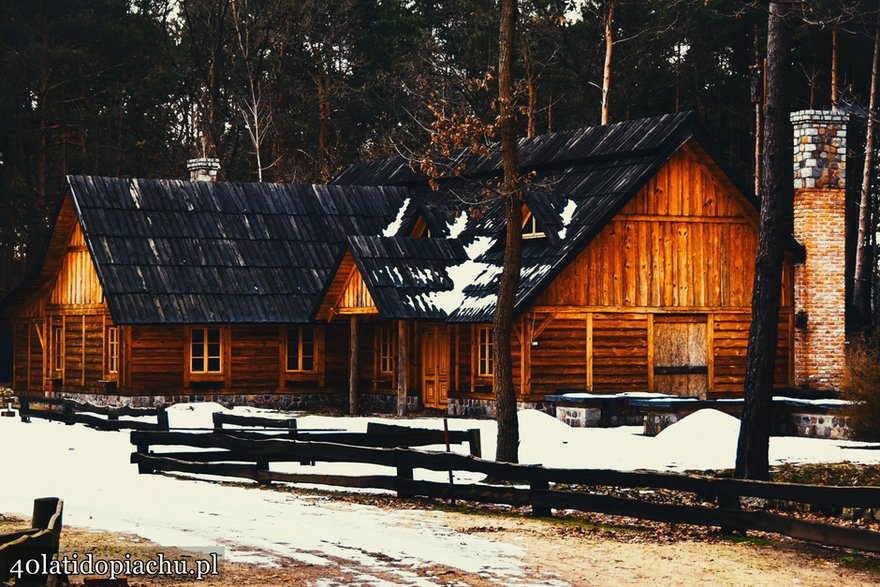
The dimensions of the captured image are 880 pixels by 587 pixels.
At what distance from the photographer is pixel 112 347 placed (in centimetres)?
3822

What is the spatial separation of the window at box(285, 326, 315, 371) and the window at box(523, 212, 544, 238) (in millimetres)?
6946

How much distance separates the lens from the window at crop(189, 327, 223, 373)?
123ft

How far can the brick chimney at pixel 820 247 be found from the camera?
35219mm

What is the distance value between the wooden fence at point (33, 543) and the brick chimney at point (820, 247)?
27605 millimetres

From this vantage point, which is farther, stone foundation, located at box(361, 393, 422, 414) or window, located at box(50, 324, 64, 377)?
window, located at box(50, 324, 64, 377)

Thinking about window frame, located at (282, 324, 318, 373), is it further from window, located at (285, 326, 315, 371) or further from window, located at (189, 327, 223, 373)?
window, located at (189, 327, 223, 373)

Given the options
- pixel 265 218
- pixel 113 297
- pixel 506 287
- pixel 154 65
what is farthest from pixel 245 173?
pixel 506 287

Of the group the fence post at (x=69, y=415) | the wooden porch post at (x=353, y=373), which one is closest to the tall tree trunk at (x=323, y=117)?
the wooden porch post at (x=353, y=373)

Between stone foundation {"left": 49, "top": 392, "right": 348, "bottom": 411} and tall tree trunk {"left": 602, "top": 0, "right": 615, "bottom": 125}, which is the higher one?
tall tree trunk {"left": 602, "top": 0, "right": 615, "bottom": 125}

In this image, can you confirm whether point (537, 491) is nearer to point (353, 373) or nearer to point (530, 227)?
point (353, 373)

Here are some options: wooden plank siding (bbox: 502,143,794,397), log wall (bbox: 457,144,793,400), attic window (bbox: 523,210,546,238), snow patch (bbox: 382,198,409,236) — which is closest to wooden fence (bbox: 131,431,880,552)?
log wall (bbox: 457,144,793,400)

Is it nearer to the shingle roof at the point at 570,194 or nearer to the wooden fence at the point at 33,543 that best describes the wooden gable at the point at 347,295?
the shingle roof at the point at 570,194

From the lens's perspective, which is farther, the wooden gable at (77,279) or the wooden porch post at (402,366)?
the wooden gable at (77,279)

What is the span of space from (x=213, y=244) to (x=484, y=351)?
8.36 meters
